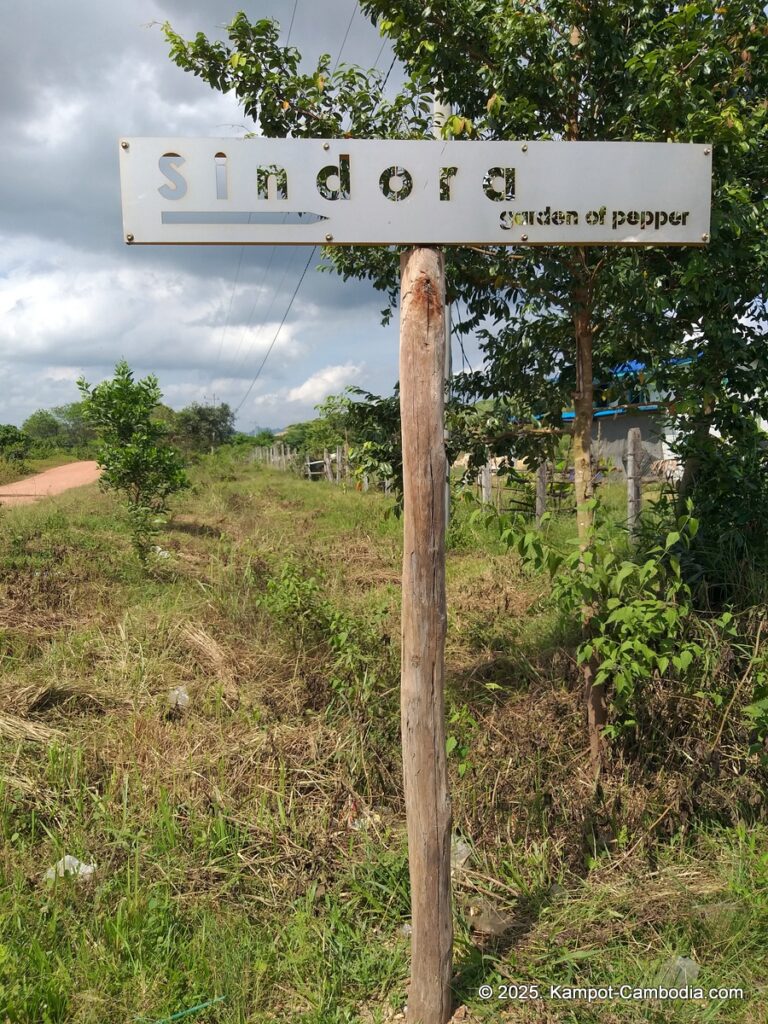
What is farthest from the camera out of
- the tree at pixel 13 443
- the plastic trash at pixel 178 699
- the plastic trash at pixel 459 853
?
the tree at pixel 13 443

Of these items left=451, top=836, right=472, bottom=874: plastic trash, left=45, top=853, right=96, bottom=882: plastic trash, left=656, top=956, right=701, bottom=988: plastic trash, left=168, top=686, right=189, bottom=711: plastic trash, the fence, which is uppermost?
the fence

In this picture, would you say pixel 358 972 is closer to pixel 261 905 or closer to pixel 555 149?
pixel 261 905

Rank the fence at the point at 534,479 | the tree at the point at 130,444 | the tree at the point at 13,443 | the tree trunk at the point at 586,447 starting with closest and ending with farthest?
the tree trunk at the point at 586,447 → the fence at the point at 534,479 → the tree at the point at 130,444 → the tree at the point at 13,443

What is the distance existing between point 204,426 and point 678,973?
39.4 meters

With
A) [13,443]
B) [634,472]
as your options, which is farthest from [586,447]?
[13,443]

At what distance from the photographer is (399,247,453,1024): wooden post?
2176mm

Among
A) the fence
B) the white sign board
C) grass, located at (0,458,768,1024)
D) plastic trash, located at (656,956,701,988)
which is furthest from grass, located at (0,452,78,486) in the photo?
plastic trash, located at (656,956,701,988)

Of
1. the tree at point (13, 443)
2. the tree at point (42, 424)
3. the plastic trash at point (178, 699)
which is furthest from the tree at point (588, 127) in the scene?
the tree at point (42, 424)

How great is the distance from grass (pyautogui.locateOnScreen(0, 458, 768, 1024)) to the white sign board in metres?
1.98

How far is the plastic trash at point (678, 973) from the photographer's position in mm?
2367

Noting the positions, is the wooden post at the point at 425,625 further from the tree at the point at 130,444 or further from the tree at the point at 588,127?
the tree at the point at 130,444

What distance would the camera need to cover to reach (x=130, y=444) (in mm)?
8812

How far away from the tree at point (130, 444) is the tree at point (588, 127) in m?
5.94

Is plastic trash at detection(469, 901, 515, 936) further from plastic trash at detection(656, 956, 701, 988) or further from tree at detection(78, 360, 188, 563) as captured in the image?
tree at detection(78, 360, 188, 563)
